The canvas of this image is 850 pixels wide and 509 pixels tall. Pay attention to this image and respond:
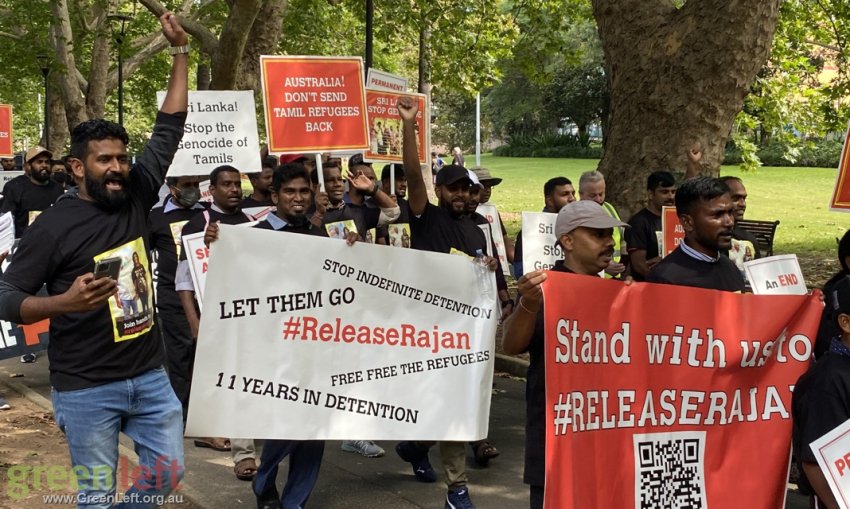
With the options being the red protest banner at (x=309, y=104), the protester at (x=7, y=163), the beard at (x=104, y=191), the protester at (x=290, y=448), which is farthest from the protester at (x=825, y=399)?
the protester at (x=7, y=163)

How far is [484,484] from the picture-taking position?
623 cm

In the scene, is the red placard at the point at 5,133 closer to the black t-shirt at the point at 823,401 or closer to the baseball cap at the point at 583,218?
the baseball cap at the point at 583,218

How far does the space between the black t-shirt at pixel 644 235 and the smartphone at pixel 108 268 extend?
14.5ft

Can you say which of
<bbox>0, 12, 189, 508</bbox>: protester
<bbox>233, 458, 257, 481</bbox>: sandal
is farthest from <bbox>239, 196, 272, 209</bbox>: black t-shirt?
<bbox>0, 12, 189, 508</bbox>: protester

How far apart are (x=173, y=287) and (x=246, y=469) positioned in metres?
1.55

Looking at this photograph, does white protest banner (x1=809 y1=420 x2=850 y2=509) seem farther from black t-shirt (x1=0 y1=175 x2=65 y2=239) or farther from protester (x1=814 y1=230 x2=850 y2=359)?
black t-shirt (x1=0 y1=175 x2=65 y2=239)

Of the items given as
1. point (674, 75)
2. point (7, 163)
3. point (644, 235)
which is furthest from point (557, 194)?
point (7, 163)

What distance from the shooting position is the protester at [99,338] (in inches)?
155

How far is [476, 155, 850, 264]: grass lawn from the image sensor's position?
19.7 meters

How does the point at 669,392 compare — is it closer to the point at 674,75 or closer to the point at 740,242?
the point at 740,242

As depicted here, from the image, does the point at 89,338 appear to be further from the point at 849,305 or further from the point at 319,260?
the point at 849,305

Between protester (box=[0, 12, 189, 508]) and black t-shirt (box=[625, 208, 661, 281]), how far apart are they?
4.10 metres

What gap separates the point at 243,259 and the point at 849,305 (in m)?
2.88

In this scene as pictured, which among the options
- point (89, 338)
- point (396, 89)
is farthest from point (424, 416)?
point (396, 89)
